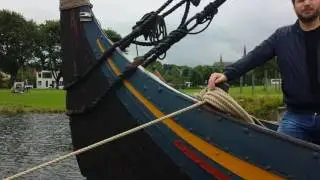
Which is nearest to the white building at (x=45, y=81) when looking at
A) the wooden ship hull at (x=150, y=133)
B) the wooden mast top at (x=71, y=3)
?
the wooden mast top at (x=71, y=3)

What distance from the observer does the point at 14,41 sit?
76.4 meters

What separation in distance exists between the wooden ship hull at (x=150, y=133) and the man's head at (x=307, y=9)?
32.4 inches

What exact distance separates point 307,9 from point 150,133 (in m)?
1.72

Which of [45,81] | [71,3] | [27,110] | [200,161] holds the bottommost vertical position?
[27,110]

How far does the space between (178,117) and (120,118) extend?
832mm

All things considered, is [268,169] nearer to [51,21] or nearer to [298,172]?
[298,172]

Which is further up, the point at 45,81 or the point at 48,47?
the point at 48,47

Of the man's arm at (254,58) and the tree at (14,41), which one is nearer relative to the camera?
the man's arm at (254,58)

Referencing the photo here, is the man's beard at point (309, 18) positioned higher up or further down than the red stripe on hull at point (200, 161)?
higher up

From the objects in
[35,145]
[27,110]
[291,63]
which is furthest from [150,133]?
[27,110]

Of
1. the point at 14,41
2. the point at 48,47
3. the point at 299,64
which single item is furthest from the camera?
the point at 48,47

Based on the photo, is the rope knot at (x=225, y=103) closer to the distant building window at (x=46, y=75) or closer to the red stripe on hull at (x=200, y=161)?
the red stripe on hull at (x=200, y=161)

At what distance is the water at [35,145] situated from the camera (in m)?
15.7

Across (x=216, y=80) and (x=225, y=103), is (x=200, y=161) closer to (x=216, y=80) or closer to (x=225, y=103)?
(x=225, y=103)
